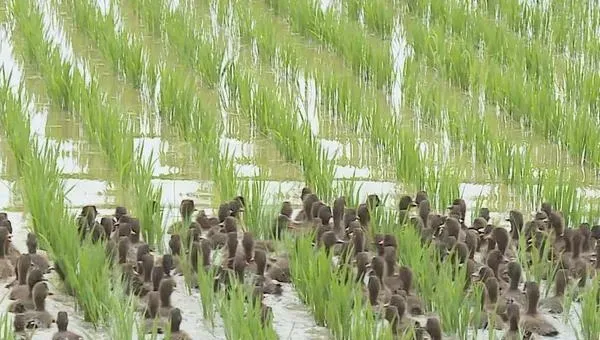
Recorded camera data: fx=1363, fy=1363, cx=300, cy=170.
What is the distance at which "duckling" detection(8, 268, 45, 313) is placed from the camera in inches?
158

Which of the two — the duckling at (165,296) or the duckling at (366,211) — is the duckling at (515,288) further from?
the duckling at (165,296)

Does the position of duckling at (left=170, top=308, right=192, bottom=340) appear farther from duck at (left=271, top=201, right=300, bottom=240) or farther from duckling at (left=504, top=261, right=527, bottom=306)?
duckling at (left=504, top=261, right=527, bottom=306)

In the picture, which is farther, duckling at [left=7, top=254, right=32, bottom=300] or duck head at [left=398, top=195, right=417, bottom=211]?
duck head at [left=398, top=195, right=417, bottom=211]

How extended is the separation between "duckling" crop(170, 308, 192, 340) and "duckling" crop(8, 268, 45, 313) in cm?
48

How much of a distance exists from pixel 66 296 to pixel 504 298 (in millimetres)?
1349

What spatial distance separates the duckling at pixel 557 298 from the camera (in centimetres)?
418

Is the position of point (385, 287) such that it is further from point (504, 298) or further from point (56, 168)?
point (56, 168)

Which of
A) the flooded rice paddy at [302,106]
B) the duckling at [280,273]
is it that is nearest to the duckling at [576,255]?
the flooded rice paddy at [302,106]

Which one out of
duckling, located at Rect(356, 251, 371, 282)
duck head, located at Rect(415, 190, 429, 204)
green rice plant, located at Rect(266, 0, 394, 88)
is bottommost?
duckling, located at Rect(356, 251, 371, 282)

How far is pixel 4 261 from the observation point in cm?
432

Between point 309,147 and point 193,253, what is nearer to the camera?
point 193,253

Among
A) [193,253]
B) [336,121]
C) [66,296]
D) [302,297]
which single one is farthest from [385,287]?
[336,121]

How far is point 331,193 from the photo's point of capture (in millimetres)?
5348

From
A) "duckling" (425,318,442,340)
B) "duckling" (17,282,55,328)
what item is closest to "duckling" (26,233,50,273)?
"duckling" (17,282,55,328)
